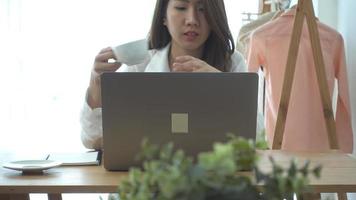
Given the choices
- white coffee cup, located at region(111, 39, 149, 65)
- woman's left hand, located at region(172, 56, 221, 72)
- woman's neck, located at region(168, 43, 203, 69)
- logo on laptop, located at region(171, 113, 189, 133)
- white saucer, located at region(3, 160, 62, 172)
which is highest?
white coffee cup, located at region(111, 39, 149, 65)

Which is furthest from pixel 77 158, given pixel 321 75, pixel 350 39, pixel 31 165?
pixel 350 39

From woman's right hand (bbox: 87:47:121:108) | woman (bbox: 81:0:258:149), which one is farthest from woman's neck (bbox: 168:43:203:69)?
woman's right hand (bbox: 87:47:121:108)

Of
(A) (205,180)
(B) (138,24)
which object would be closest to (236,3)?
(B) (138,24)

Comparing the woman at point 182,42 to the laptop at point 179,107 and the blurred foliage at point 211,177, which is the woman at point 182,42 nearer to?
the laptop at point 179,107

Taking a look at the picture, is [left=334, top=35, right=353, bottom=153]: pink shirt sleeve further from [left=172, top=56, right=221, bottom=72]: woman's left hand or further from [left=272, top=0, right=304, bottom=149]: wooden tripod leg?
[left=172, top=56, right=221, bottom=72]: woman's left hand

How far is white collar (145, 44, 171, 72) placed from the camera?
186 cm

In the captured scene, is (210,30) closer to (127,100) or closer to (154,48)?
(154,48)

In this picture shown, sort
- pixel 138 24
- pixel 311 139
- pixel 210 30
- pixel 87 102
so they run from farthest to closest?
pixel 138 24
pixel 311 139
pixel 210 30
pixel 87 102

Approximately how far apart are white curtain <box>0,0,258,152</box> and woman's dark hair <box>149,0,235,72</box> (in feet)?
2.94

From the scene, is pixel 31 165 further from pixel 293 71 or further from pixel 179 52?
pixel 293 71

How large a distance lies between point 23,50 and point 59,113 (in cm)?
39

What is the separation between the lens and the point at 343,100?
7.37ft

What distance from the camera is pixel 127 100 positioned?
1183mm

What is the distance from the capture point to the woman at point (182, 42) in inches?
65.3
